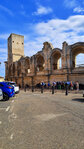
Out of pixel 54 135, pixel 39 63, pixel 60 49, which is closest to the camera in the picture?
pixel 54 135

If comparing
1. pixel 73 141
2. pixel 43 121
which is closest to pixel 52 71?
pixel 43 121

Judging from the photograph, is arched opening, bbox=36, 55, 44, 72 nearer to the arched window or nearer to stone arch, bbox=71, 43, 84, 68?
the arched window

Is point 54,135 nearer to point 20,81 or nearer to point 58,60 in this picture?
point 58,60

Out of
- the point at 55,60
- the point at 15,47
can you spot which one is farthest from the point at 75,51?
the point at 15,47

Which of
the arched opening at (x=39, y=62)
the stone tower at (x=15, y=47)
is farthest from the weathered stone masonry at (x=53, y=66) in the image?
the stone tower at (x=15, y=47)

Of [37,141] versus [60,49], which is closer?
[37,141]

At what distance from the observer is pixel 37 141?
3.53m

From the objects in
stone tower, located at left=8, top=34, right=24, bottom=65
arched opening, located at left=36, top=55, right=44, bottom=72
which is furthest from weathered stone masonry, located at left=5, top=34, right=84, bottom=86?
stone tower, located at left=8, top=34, right=24, bottom=65

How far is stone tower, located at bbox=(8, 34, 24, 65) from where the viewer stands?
4527 cm

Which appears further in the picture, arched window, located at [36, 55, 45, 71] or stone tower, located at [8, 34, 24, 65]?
stone tower, located at [8, 34, 24, 65]

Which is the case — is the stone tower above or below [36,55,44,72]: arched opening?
above

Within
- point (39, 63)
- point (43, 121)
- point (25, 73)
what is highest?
point (39, 63)

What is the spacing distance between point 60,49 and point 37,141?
22993 mm

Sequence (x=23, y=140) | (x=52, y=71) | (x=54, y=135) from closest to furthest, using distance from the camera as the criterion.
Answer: (x=23, y=140)
(x=54, y=135)
(x=52, y=71)
